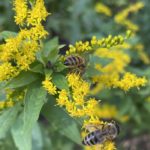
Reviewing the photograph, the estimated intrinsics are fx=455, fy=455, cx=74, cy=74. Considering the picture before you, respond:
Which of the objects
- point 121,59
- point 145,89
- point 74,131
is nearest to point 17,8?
point 74,131

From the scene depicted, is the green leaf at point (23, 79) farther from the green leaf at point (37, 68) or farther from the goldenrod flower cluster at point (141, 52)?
the goldenrod flower cluster at point (141, 52)

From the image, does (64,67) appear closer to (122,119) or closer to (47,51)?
(47,51)

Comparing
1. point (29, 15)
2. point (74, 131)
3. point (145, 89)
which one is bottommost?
point (145, 89)

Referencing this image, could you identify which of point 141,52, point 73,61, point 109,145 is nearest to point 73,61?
point 73,61

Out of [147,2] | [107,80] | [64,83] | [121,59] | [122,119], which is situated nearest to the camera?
[64,83]

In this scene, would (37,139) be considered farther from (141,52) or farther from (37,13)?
(141,52)

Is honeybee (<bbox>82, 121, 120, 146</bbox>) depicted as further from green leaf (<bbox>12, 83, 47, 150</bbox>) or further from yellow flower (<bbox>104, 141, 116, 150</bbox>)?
green leaf (<bbox>12, 83, 47, 150</bbox>)

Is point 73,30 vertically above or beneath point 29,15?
beneath

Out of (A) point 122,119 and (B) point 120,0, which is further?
(B) point 120,0
